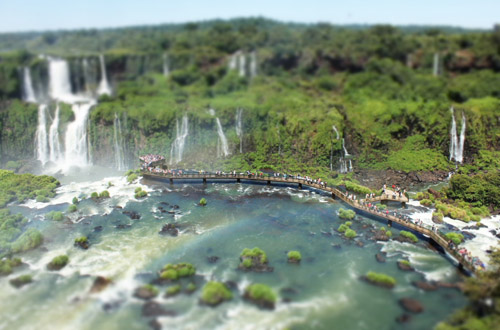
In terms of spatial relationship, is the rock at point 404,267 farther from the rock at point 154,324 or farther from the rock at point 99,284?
the rock at point 99,284

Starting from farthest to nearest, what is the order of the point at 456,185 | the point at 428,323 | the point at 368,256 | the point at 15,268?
the point at 456,185, the point at 368,256, the point at 15,268, the point at 428,323

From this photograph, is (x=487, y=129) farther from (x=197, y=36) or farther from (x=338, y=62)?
(x=197, y=36)

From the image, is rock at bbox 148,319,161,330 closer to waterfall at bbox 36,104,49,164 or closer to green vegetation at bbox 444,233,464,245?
green vegetation at bbox 444,233,464,245

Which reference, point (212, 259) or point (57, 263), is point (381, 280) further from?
point (57, 263)

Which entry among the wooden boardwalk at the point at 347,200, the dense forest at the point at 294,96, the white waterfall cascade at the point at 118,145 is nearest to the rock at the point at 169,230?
the wooden boardwalk at the point at 347,200

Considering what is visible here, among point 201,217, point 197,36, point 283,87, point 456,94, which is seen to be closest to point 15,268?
point 201,217

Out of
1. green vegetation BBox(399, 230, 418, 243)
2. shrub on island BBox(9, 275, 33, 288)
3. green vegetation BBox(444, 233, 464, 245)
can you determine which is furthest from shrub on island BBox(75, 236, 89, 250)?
green vegetation BBox(444, 233, 464, 245)
